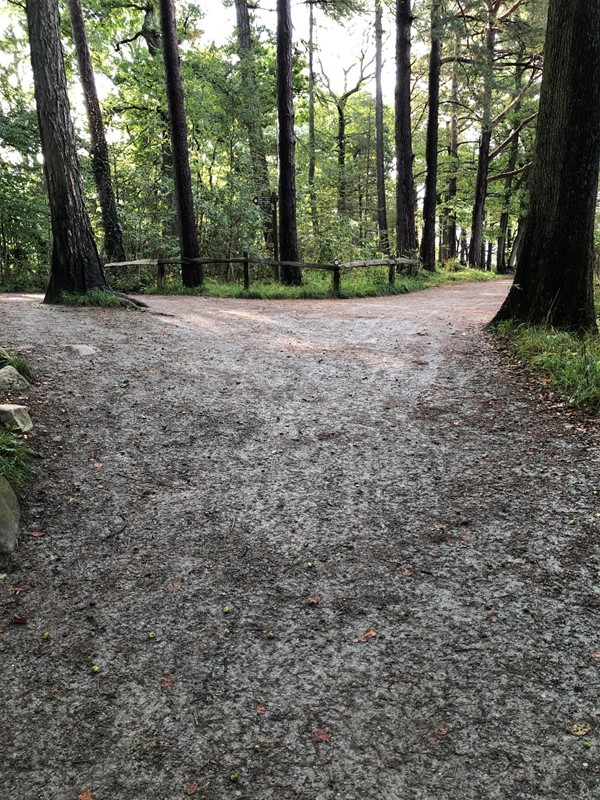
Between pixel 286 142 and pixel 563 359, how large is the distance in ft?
35.2

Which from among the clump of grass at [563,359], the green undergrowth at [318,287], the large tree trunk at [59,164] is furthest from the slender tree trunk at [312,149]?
the clump of grass at [563,359]

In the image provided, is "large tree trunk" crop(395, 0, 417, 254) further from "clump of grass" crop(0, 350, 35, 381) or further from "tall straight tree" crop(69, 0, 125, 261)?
"clump of grass" crop(0, 350, 35, 381)

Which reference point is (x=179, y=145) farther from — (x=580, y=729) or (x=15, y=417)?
(x=580, y=729)

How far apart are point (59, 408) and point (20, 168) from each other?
13672mm

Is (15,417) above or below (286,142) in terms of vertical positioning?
below

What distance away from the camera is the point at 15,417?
165 inches

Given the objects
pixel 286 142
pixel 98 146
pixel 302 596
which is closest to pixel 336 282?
pixel 286 142

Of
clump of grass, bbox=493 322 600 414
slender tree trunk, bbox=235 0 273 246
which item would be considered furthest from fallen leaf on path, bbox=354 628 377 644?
slender tree trunk, bbox=235 0 273 246

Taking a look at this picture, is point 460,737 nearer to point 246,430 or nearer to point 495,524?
point 495,524

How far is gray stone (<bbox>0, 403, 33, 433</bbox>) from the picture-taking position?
13.7ft

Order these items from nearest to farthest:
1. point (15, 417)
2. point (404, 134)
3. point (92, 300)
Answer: point (15, 417) < point (92, 300) < point (404, 134)

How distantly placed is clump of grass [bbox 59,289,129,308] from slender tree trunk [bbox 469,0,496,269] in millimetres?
13276

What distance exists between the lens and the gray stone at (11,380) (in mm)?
4832

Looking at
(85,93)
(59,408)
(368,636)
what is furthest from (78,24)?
(368,636)
